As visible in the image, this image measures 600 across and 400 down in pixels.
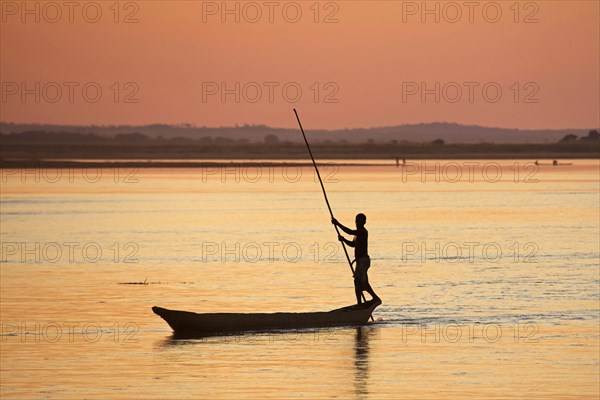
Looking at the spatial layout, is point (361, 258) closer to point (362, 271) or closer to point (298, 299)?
point (362, 271)

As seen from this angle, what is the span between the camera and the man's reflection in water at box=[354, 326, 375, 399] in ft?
60.5

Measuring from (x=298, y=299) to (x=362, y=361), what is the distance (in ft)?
24.9

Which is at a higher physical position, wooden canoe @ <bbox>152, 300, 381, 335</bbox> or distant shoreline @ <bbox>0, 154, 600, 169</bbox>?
distant shoreline @ <bbox>0, 154, 600, 169</bbox>

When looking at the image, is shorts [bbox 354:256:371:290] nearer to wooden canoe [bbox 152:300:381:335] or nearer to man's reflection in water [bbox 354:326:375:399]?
man's reflection in water [bbox 354:326:375:399]

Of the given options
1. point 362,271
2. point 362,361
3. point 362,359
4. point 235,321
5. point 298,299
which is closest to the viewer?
point 362,361

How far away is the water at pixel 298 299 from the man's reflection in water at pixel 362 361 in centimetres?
5

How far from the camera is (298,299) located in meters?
28.3

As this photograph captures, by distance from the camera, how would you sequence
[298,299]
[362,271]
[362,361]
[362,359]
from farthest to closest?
[298,299], [362,271], [362,359], [362,361]

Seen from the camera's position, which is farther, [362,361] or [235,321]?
[235,321]

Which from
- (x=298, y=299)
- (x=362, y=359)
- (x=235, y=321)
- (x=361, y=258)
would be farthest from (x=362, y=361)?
(x=298, y=299)

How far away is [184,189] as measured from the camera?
3442 inches

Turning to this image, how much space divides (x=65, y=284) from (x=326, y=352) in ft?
37.6

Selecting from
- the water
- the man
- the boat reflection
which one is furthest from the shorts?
the boat reflection

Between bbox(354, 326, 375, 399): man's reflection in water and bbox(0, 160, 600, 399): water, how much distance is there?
1.9 inches
